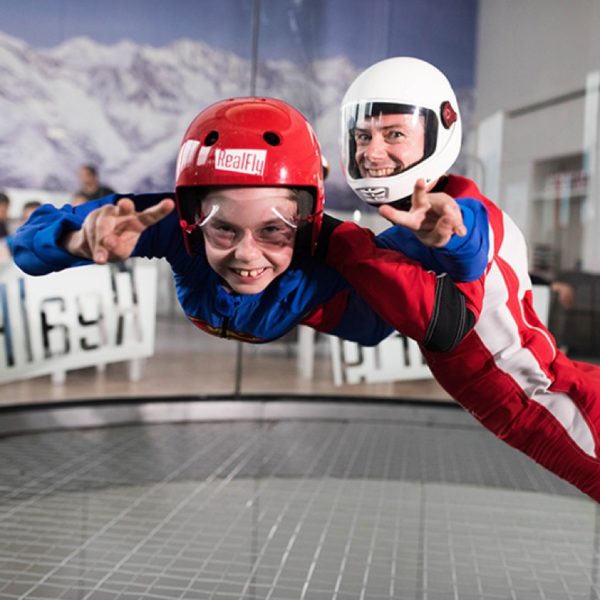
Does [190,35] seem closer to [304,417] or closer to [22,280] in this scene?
[22,280]

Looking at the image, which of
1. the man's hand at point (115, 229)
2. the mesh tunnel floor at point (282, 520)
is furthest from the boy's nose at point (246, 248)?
the mesh tunnel floor at point (282, 520)

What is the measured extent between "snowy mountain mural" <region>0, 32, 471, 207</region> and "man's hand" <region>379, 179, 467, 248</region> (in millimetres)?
3556

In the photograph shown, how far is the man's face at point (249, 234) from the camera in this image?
145 cm

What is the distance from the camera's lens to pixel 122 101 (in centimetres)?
486

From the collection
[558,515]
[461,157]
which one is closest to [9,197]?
[461,157]

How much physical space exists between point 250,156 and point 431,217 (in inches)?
12.7

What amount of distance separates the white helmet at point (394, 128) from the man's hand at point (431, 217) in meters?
0.42

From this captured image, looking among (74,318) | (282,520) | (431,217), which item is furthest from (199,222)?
(74,318)

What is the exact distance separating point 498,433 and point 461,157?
3245 mm

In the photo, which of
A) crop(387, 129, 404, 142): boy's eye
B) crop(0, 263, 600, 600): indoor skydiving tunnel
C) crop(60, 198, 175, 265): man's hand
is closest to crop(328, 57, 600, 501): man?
crop(387, 129, 404, 142): boy's eye

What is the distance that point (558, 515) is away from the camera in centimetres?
335

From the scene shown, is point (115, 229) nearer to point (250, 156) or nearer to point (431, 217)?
point (250, 156)

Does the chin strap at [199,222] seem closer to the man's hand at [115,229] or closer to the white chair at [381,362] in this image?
the man's hand at [115,229]

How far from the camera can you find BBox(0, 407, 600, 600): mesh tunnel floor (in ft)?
8.26
